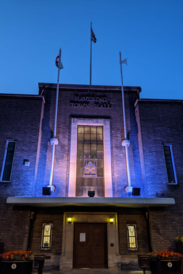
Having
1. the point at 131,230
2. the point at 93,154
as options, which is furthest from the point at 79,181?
the point at 131,230

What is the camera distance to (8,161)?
13242 millimetres

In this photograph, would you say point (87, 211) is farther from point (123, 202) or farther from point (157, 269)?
point (157, 269)

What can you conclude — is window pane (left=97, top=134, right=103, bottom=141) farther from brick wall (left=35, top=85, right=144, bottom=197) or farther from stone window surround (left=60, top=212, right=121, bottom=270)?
stone window surround (left=60, top=212, right=121, bottom=270)

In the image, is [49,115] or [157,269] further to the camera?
[49,115]

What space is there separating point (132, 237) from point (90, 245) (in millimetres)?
2418

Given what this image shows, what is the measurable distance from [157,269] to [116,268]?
3.23 meters

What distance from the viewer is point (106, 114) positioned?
51.6 ft

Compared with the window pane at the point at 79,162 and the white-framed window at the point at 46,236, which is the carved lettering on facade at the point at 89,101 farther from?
the white-framed window at the point at 46,236

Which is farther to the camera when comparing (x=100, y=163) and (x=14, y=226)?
(x=100, y=163)

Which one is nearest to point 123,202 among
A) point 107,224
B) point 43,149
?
point 107,224

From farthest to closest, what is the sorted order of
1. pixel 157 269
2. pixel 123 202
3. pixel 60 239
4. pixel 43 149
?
pixel 43 149 → pixel 60 239 → pixel 123 202 → pixel 157 269

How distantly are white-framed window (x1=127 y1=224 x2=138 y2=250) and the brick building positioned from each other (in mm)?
52

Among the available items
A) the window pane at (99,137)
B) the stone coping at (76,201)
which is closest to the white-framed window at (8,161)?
the stone coping at (76,201)

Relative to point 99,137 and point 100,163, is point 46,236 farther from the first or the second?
point 99,137
